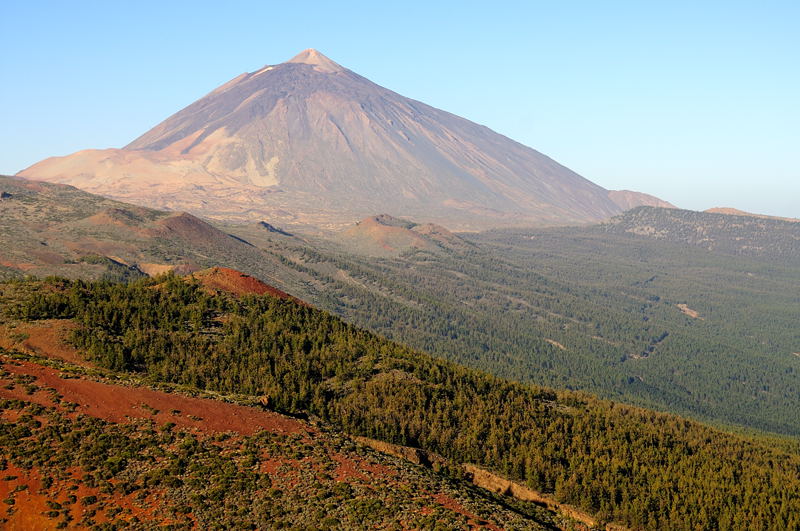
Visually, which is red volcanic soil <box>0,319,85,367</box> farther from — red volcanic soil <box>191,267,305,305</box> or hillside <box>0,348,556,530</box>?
red volcanic soil <box>191,267,305,305</box>

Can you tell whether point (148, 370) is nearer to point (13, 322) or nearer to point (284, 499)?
point (13, 322)

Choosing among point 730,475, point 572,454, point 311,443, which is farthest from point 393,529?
point 730,475

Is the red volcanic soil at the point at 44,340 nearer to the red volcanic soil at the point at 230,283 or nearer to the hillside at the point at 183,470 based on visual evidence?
the hillside at the point at 183,470

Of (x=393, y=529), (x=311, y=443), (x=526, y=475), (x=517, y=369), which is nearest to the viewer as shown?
(x=393, y=529)

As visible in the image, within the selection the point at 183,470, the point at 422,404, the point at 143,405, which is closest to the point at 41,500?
the point at 183,470

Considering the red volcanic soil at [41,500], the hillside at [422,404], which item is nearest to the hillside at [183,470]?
the red volcanic soil at [41,500]

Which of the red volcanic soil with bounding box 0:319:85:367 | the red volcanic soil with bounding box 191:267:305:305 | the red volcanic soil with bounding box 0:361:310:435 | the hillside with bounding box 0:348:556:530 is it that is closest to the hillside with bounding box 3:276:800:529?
the red volcanic soil with bounding box 0:319:85:367
